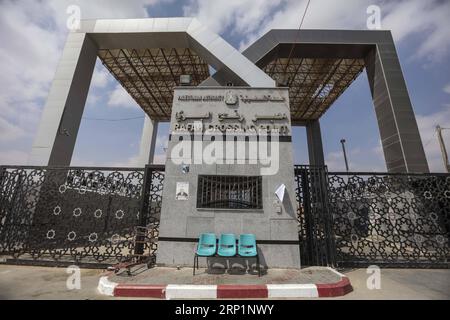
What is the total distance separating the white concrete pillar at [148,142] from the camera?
713 inches

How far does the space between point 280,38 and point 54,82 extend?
10.2 m

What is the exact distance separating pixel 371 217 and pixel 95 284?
7.66m

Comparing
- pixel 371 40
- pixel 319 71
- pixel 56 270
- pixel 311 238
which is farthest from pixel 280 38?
pixel 56 270

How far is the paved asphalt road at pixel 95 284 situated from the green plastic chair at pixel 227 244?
2354 millimetres

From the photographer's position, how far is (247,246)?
511 centimetres

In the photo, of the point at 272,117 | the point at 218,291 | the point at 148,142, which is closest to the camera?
the point at 218,291

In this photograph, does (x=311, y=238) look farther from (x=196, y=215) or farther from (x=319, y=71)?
(x=319, y=71)

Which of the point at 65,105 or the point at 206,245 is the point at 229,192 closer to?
the point at 206,245

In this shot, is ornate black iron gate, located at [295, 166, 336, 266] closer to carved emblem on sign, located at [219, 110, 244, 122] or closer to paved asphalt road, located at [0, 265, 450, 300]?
paved asphalt road, located at [0, 265, 450, 300]

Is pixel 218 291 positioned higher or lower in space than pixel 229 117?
lower

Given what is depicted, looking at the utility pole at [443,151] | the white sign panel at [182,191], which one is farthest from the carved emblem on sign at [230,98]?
the utility pole at [443,151]

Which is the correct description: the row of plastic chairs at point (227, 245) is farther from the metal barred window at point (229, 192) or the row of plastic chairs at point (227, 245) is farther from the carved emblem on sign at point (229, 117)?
the carved emblem on sign at point (229, 117)

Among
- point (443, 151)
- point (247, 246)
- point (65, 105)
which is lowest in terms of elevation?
point (247, 246)

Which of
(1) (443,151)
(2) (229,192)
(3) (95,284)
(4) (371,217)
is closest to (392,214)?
(4) (371,217)
